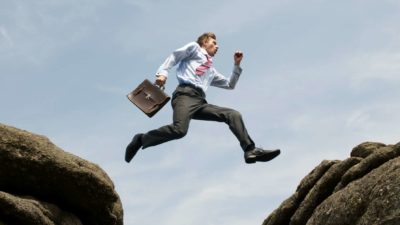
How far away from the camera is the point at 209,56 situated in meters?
16.1

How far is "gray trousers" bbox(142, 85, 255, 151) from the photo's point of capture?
15.0 metres

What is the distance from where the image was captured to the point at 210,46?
1614cm

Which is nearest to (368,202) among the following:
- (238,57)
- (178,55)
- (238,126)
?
(238,126)

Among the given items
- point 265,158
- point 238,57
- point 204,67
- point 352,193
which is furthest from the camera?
point 238,57

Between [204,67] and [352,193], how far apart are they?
476cm

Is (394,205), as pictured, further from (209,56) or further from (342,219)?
(209,56)

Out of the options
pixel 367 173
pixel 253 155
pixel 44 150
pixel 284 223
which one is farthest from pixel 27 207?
pixel 367 173

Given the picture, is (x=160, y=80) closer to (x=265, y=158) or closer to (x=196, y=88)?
(x=196, y=88)

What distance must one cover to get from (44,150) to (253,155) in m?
4.40

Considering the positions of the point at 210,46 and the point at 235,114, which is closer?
the point at 235,114

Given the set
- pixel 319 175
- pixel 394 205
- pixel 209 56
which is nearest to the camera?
pixel 394 205

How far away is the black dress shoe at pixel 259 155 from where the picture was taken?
1422 cm

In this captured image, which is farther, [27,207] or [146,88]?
[146,88]

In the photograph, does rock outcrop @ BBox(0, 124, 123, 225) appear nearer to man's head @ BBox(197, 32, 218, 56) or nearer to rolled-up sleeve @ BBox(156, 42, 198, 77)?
rolled-up sleeve @ BBox(156, 42, 198, 77)
